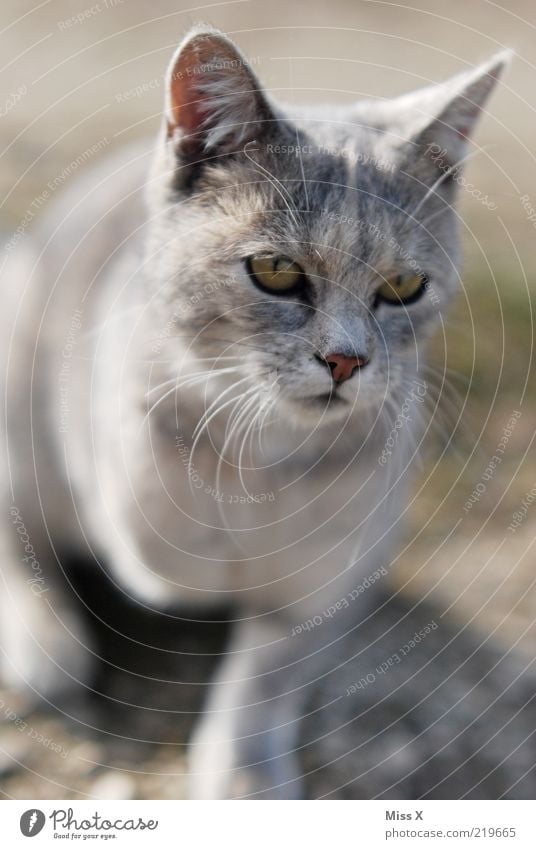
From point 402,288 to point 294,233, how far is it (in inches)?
6.7

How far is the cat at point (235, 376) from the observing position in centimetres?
98

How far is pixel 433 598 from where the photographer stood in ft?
4.93

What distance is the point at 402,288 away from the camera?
1048mm

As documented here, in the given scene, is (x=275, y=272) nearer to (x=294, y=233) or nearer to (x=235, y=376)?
(x=294, y=233)

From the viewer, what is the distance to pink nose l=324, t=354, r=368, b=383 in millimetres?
955

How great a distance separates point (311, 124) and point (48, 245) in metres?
0.48

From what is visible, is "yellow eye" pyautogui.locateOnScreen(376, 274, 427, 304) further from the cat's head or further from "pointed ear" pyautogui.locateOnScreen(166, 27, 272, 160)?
"pointed ear" pyautogui.locateOnScreen(166, 27, 272, 160)
